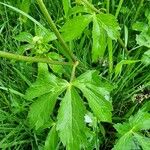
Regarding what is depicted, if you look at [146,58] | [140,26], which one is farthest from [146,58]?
[140,26]

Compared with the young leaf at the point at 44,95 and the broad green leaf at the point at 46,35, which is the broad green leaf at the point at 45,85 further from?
the broad green leaf at the point at 46,35

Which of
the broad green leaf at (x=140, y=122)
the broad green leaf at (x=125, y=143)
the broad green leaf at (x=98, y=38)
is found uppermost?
the broad green leaf at (x=98, y=38)

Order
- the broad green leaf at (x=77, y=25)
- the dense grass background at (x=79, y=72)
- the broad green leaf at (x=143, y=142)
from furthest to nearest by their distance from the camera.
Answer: the dense grass background at (x=79, y=72), the broad green leaf at (x=143, y=142), the broad green leaf at (x=77, y=25)

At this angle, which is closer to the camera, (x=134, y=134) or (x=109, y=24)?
(x=109, y=24)

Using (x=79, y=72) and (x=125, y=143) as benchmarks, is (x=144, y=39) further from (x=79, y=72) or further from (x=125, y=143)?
(x=125, y=143)

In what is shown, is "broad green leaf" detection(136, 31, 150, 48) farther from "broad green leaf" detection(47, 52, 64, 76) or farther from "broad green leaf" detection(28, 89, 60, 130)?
"broad green leaf" detection(28, 89, 60, 130)

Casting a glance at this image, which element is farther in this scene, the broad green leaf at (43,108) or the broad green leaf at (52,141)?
the broad green leaf at (52,141)

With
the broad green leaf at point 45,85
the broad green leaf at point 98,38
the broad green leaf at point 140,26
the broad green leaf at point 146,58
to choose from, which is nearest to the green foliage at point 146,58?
the broad green leaf at point 146,58
